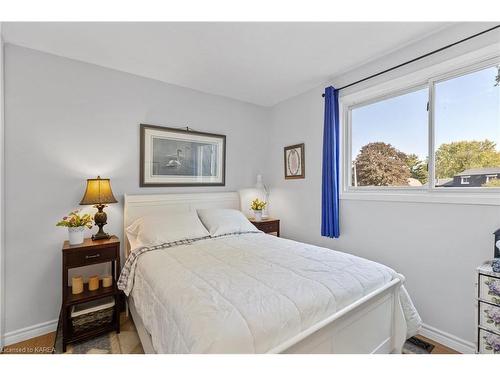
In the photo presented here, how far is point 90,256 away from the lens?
2.01 meters

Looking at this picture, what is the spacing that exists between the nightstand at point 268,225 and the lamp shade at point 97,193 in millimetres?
1711

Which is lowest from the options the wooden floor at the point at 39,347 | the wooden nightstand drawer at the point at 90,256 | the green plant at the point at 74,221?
the wooden floor at the point at 39,347

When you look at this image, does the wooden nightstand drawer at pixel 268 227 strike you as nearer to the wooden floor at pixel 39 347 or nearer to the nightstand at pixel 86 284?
the nightstand at pixel 86 284

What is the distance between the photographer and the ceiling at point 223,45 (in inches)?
72.6

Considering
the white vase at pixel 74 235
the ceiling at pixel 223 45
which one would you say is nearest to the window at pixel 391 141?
the ceiling at pixel 223 45

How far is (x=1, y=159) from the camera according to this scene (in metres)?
1.89

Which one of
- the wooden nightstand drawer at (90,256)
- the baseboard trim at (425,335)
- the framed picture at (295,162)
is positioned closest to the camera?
the baseboard trim at (425,335)

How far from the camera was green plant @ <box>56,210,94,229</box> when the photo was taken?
2008 millimetres

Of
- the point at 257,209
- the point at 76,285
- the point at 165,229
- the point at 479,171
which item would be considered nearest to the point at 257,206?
the point at 257,209

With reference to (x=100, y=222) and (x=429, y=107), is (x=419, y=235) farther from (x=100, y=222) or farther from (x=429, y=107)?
(x=100, y=222)

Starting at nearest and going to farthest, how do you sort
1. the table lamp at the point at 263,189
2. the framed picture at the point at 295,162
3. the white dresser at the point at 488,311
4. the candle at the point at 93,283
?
the white dresser at the point at 488,311 < the candle at the point at 93,283 < the framed picture at the point at 295,162 < the table lamp at the point at 263,189


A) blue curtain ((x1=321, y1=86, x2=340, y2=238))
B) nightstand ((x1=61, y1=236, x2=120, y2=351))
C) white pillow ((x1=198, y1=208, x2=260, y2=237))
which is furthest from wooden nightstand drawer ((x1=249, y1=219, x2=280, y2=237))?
nightstand ((x1=61, y1=236, x2=120, y2=351))

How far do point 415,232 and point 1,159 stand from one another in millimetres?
3485

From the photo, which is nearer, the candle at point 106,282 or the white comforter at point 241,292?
the white comforter at point 241,292
